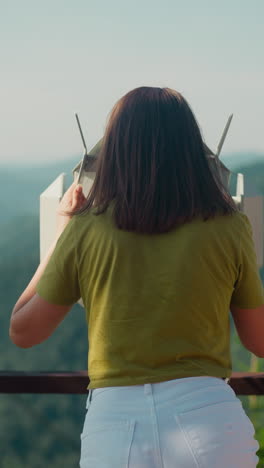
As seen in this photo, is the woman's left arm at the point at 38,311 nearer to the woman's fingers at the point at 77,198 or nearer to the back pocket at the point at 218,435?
the woman's fingers at the point at 77,198

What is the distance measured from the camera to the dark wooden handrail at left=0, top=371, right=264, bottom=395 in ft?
5.50

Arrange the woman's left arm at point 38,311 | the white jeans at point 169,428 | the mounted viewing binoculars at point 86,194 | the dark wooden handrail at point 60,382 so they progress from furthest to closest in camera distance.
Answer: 1. the dark wooden handrail at point 60,382
2. the mounted viewing binoculars at point 86,194
3. the woman's left arm at point 38,311
4. the white jeans at point 169,428

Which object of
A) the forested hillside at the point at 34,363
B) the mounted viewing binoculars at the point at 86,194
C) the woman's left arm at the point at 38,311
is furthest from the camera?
the forested hillside at the point at 34,363

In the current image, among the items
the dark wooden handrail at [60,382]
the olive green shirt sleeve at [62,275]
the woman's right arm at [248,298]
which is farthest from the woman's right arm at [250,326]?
the dark wooden handrail at [60,382]

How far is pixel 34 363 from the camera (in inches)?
733

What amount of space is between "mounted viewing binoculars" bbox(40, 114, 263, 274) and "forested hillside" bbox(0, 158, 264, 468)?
51.1ft

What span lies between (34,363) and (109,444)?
18.0m

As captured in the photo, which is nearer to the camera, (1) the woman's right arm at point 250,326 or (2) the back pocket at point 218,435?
(2) the back pocket at point 218,435

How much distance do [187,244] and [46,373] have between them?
31.1 inches

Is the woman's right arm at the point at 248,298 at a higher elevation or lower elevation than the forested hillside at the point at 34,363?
higher

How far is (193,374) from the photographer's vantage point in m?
1.01

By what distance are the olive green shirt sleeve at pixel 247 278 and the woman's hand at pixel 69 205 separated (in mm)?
223

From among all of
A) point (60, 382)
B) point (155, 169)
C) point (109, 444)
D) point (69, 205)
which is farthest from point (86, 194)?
point (60, 382)

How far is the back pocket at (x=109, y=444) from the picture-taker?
0.97 m
